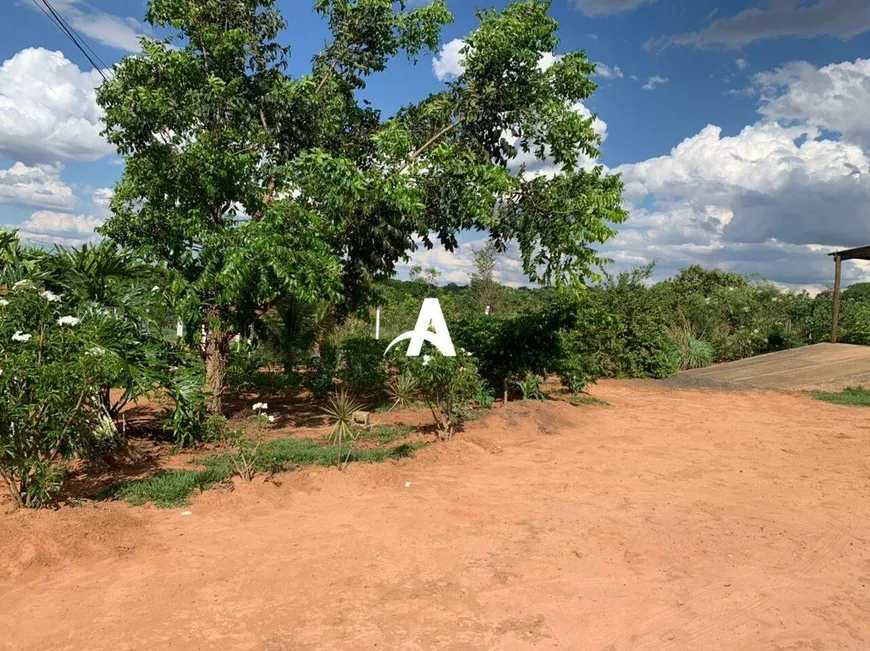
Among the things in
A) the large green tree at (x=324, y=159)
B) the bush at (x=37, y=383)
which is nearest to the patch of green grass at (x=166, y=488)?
the bush at (x=37, y=383)

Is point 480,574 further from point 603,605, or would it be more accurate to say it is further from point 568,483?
point 568,483

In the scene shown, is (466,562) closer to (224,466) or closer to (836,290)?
(224,466)

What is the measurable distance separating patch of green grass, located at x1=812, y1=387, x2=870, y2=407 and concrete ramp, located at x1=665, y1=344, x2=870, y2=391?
293mm

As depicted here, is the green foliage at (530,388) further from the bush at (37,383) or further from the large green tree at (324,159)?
the bush at (37,383)

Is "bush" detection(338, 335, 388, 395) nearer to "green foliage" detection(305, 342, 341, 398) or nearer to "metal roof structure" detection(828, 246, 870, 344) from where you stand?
"green foliage" detection(305, 342, 341, 398)

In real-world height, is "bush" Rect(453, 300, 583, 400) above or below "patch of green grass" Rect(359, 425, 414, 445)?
above

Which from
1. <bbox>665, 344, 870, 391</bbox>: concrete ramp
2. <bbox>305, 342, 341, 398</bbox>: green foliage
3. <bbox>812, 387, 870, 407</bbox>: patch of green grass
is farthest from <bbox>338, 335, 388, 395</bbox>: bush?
<bbox>812, 387, 870, 407</bbox>: patch of green grass

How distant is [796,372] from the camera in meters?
15.1

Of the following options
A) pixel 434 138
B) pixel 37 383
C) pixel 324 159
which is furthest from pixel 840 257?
pixel 37 383

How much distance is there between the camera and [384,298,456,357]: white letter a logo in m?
8.03

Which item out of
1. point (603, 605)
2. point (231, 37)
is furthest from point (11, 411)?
point (231, 37)

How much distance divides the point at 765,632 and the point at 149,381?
16.3ft

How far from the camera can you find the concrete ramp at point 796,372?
14.0m

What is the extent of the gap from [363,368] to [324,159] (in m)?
4.93
